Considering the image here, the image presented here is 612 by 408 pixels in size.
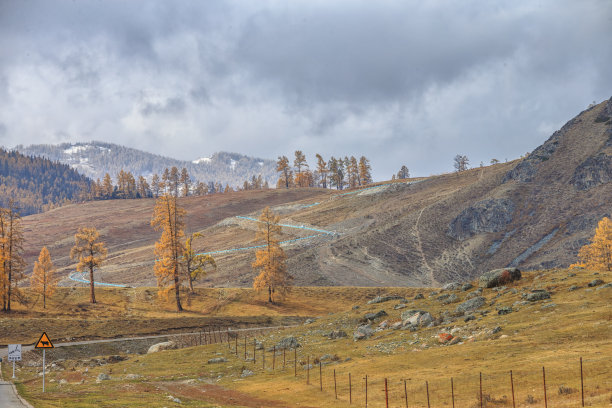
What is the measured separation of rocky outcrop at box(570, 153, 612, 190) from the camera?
386ft

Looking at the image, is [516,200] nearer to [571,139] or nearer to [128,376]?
[571,139]

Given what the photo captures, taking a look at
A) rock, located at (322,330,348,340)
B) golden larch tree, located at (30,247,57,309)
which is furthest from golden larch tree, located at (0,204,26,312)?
rock, located at (322,330,348,340)

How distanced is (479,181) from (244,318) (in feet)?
320

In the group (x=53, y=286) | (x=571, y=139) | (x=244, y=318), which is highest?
(x=571, y=139)

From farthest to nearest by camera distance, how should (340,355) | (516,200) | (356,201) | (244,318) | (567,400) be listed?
(356,201)
(516,200)
(244,318)
(340,355)
(567,400)

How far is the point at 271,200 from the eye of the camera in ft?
643

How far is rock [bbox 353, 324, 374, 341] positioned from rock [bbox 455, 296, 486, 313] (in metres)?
9.34

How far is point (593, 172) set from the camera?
120 meters

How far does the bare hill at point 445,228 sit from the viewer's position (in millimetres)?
104250

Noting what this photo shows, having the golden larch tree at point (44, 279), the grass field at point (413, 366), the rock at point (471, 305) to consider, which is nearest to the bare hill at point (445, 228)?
the golden larch tree at point (44, 279)

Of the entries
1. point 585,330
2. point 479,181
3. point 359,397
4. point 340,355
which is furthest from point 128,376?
point 479,181

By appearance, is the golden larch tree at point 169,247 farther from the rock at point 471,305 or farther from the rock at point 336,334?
the rock at point 471,305

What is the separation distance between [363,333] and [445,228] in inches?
3136

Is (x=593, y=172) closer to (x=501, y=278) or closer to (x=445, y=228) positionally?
(x=445, y=228)
